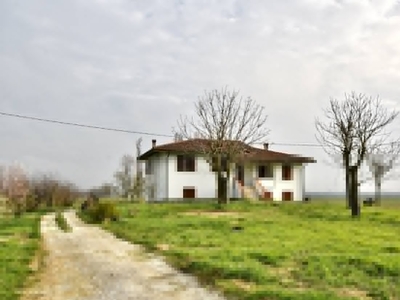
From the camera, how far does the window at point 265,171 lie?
1542 inches

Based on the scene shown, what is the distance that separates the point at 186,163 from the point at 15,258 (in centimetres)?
2596

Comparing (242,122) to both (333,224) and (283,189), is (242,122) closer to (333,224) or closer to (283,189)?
(283,189)

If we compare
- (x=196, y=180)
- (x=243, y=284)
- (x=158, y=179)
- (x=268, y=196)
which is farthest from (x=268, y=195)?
(x=243, y=284)

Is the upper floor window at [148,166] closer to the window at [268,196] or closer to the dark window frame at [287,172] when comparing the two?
the window at [268,196]

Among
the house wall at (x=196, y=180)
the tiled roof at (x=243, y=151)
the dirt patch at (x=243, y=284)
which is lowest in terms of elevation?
the dirt patch at (x=243, y=284)

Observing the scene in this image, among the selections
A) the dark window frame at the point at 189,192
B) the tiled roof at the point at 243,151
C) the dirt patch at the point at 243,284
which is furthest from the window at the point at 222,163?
the dirt patch at the point at 243,284

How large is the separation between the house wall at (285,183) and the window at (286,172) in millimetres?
246

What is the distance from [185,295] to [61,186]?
33486 mm

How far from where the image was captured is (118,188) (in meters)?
44.4

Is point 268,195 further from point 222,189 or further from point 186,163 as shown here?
point 222,189

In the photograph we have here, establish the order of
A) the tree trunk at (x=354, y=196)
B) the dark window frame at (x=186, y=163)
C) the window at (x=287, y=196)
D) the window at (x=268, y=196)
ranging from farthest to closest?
the window at (x=287, y=196), the window at (x=268, y=196), the dark window frame at (x=186, y=163), the tree trunk at (x=354, y=196)

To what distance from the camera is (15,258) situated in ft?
36.7

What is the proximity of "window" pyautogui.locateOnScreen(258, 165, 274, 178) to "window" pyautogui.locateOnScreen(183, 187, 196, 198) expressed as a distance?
5.45 meters

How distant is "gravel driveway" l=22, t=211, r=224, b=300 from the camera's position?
25.6ft
